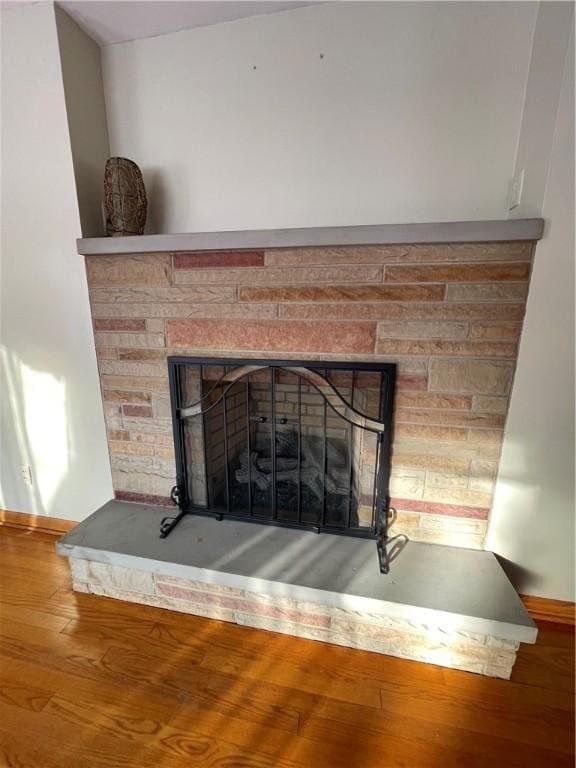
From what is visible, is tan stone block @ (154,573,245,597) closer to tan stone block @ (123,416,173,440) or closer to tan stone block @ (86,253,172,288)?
tan stone block @ (123,416,173,440)

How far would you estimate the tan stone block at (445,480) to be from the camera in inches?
49.2

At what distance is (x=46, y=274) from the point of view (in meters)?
1.44

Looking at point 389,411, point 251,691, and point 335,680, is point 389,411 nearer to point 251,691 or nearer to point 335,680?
point 335,680

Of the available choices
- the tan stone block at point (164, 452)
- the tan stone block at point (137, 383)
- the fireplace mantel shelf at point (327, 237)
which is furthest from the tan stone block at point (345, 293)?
the tan stone block at point (164, 452)

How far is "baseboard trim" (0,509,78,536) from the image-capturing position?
1.73 metres

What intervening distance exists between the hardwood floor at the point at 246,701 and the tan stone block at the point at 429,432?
718 mm

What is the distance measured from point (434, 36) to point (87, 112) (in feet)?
4.22

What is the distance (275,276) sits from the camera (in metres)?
1.22

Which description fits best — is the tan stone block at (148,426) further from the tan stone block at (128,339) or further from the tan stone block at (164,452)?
the tan stone block at (128,339)

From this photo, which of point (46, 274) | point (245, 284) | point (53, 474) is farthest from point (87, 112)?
point (53, 474)

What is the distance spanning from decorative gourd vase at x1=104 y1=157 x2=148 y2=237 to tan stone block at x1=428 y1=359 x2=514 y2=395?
121 centimetres

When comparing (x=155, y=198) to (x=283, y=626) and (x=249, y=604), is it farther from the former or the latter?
(x=283, y=626)

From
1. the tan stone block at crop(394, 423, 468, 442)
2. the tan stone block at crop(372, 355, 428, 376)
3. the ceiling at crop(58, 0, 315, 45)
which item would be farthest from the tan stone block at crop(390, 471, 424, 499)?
the ceiling at crop(58, 0, 315, 45)

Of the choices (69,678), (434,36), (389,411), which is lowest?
(69,678)
